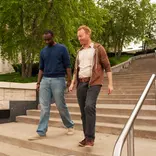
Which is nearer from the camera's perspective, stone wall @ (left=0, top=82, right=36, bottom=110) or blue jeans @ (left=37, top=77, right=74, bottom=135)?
blue jeans @ (left=37, top=77, right=74, bottom=135)

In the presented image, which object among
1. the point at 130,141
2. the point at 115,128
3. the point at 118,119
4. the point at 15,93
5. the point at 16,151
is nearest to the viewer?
the point at 130,141

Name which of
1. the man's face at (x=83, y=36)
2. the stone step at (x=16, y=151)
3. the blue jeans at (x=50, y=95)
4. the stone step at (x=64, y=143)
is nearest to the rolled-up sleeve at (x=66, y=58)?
the blue jeans at (x=50, y=95)

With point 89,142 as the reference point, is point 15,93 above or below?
above

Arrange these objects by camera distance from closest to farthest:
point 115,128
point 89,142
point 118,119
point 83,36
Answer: point 89,142 → point 83,36 → point 115,128 → point 118,119

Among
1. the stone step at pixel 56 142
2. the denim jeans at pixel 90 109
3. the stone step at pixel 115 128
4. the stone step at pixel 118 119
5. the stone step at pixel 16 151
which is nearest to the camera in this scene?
the denim jeans at pixel 90 109

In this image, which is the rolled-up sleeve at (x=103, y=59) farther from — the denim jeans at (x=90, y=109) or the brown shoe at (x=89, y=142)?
the brown shoe at (x=89, y=142)

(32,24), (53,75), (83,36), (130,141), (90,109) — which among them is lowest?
(130,141)

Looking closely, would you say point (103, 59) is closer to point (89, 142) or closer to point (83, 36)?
point (83, 36)

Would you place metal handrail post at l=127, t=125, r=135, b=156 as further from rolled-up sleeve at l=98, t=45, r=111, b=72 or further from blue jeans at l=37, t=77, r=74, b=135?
blue jeans at l=37, t=77, r=74, b=135

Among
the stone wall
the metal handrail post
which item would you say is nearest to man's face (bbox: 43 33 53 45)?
the metal handrail post

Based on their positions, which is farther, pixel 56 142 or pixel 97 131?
pixel 97 131

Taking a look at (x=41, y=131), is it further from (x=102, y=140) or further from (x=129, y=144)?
(x=129, y=144)

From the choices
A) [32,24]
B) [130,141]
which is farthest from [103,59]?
[32,24]

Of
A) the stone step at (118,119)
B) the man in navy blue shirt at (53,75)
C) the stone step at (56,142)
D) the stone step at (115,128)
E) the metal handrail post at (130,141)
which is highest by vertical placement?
the man in navy blue shirt at (53,75)
